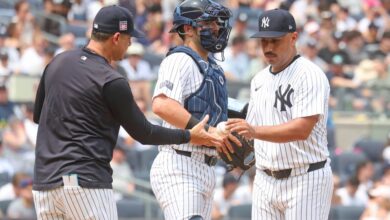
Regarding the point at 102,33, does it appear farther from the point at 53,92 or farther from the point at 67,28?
the point at 67,28

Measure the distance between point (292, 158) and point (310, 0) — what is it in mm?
11794

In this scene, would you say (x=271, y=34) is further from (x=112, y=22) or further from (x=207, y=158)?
(x=112, y=22)

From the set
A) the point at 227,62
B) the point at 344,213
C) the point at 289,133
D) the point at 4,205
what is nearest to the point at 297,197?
the point at 289,133

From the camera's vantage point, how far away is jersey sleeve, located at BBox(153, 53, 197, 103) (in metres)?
6.83

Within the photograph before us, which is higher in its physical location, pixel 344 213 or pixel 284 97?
pixel 284 97

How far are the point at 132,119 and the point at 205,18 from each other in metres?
1.16

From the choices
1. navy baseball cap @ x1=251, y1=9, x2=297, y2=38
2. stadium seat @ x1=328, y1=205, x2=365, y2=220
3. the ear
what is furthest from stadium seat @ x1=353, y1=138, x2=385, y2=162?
the ear

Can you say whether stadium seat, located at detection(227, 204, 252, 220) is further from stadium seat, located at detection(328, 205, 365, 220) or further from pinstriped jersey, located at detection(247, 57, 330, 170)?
pinstriped jersey, located at detection(247, 57, 330, 170)

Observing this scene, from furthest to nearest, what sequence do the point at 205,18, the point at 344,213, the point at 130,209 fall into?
the point at 344,213
the point at 130,209
the point at 205,18

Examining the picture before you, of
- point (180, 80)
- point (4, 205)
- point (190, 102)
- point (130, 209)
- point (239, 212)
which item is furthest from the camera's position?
point (239, 212)

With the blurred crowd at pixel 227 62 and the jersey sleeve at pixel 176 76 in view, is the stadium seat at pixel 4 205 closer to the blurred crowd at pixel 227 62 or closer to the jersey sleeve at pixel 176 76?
the blurred crowd at pixel 227 62

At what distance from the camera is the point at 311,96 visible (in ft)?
22.9

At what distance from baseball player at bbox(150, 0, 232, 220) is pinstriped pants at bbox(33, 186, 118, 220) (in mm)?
727

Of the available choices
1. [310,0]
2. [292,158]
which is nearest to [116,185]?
[292,158]
